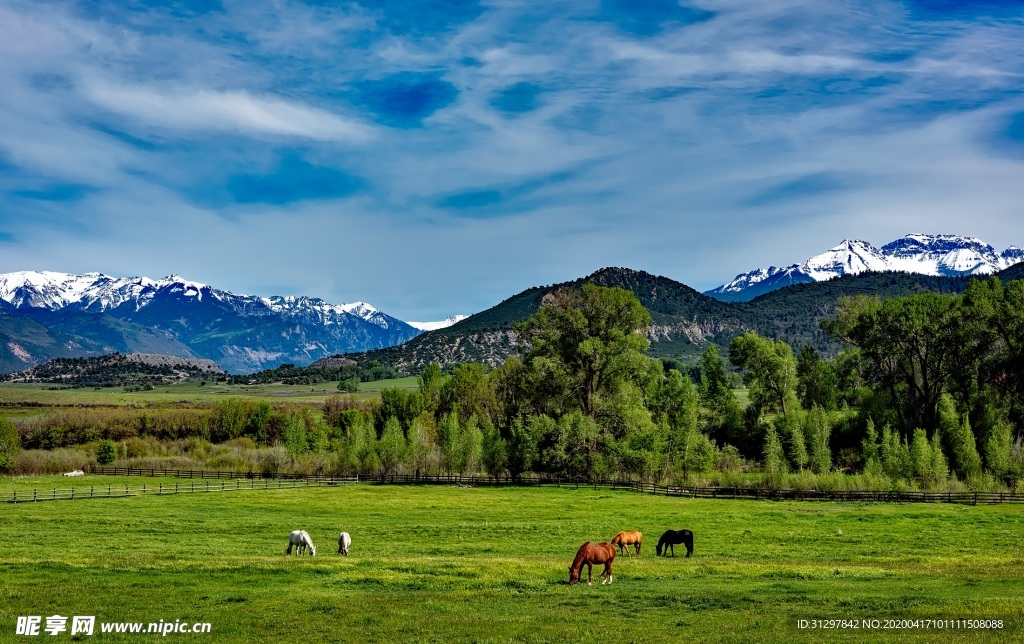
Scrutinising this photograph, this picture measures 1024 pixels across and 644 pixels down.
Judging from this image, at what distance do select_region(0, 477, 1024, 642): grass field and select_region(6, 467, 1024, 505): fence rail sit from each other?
6773 mm

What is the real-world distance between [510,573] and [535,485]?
51.6m

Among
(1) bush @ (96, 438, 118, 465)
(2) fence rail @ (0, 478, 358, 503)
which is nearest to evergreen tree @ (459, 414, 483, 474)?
(2) fence rail @ (0, 478, 358, 503)

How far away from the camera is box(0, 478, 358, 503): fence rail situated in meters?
67.3

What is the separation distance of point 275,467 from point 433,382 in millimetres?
26636

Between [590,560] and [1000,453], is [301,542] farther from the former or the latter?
[1000,453]

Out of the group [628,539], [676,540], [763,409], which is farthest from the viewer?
[763,409]

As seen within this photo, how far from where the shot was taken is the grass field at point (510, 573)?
2169 centimetres

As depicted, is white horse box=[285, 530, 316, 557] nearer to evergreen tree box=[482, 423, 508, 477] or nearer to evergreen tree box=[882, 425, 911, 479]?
evergreen tree box=[482, 423, 508, 477]

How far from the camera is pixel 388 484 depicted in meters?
87.1

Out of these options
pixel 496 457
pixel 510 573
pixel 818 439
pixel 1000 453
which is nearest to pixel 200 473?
pixel 496 457

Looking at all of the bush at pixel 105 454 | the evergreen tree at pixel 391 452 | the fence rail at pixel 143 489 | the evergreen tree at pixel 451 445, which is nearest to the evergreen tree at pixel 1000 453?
the evergreen tree at pixel 451 445

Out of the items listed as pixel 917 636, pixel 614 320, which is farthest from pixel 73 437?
pixel 917 636

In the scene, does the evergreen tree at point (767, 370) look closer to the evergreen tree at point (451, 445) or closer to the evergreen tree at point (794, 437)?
the evergreen tree at point (794, 437)

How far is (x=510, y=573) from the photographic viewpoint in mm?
30156
